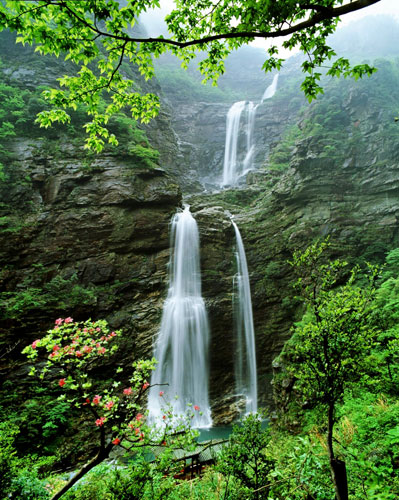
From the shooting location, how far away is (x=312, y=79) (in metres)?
3.55

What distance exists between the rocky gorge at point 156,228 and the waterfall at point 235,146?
33.3 ft

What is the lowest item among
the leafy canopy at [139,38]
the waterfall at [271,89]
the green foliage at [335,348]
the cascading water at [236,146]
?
the green foliage at [335,348]

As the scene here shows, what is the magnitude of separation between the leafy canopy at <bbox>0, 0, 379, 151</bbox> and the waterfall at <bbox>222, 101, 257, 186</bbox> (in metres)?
25.5

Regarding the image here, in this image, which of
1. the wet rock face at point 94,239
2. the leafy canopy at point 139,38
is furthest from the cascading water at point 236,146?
the leafy canopy at point 139,38

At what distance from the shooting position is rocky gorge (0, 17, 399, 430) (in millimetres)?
11625

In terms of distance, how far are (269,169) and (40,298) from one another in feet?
70.2

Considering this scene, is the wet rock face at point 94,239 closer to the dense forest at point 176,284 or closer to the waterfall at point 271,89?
the dense forest at point 176,284

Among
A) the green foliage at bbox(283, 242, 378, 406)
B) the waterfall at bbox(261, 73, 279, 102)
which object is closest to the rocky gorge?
the green foliage at bbox(283, 242, 378, 406)

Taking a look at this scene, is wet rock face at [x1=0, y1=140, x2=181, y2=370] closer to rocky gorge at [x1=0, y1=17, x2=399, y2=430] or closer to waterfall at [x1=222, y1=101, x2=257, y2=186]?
rocky gorge at [x1=0, y1=17, x2=399, y2=430]

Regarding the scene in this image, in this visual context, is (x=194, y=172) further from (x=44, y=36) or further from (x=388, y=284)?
(x=44, y=36)

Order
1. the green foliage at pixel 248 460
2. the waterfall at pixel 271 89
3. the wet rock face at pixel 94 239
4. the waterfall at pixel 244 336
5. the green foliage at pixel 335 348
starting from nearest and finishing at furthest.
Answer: the green foliage at pixel 335 348, the green foliage at pixel 248 460, the wet rock face at pixel 94 239, the waterfall at pixel 244 336, the waterfall at pixel 271 89

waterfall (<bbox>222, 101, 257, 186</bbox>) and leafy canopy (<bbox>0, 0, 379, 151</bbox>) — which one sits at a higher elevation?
waterfall (<bbox>222, 101, 257, 186</bbox>)

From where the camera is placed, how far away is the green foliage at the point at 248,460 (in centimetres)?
300

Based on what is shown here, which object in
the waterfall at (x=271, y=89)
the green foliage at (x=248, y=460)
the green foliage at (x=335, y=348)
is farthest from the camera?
the waterfall at (x=271, y=89)
